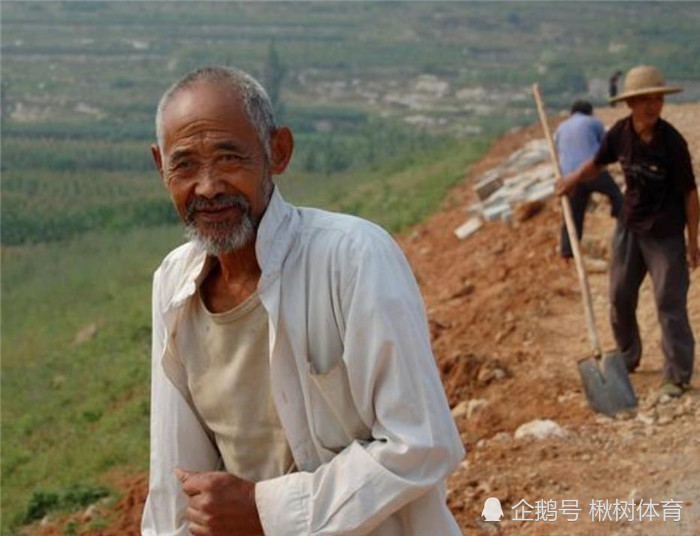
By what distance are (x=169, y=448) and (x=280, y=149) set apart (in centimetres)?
59

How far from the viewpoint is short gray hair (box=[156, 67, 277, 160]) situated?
7.39 feet

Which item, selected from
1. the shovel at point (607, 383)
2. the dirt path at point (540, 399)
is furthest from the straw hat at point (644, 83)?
the dirt path at point (540, 399)

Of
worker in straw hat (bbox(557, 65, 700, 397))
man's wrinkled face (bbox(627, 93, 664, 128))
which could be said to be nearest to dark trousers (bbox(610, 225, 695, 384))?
worker in straw hat (bbox(557, 65, 700, 397))

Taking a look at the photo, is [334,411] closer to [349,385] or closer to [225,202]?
[349,385]

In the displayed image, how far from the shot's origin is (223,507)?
2.21 meters

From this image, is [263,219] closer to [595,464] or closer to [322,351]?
[322,351]

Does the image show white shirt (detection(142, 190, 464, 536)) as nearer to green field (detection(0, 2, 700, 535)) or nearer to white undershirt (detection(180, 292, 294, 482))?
white undershirt (detection(180, 292, 294, 482))

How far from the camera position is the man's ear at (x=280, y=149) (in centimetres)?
231

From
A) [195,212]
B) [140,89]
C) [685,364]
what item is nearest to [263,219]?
[195,212]

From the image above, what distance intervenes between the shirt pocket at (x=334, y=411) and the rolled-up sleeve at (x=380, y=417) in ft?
0.11

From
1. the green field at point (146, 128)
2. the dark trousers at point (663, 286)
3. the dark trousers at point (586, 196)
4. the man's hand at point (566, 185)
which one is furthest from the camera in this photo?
the green field at point (146, 128)

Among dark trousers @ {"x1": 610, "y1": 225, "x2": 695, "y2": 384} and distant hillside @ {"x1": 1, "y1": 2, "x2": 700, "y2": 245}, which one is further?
distant hillside @ {"x1": 1, "y1": 2, "x2": 700, "y2": 245}

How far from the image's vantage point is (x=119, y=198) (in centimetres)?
3294

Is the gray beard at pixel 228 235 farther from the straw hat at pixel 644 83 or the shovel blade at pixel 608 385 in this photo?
the shovel blade at pixel 608 385
